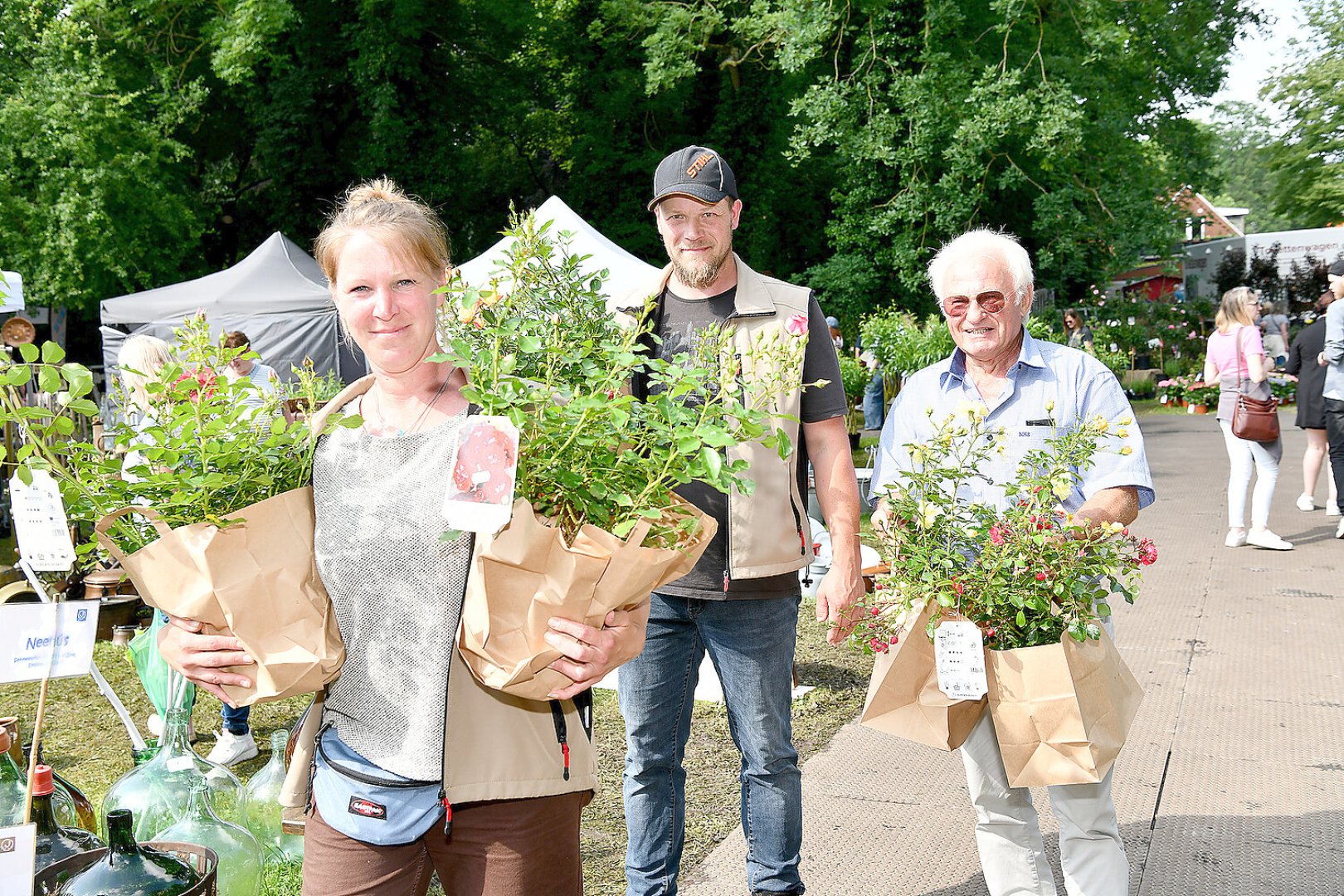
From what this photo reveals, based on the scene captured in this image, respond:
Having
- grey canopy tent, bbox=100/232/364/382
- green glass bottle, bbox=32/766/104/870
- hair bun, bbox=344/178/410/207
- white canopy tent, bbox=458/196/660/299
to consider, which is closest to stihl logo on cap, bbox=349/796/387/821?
green glass bottle, bbox=32/766/104/870

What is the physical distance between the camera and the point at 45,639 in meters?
2.01

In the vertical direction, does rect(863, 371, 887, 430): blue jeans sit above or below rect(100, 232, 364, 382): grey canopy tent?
below

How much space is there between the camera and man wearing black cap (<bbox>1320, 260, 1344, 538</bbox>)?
7.81 meters

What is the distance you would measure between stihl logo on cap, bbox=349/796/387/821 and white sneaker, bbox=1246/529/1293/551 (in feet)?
26.4

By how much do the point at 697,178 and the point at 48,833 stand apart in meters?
2.10

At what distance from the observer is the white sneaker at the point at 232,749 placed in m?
4.59

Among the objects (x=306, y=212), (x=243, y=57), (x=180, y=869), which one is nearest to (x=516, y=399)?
(x=180, y=869)

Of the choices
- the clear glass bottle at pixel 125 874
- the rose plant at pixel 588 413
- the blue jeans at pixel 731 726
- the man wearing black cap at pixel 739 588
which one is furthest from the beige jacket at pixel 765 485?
the clear glass bottle at pixel 125 874

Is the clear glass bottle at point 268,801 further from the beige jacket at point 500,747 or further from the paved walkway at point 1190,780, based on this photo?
the beige jacket at point 500,747

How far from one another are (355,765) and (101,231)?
15766mm

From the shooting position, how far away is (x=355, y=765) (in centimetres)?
187

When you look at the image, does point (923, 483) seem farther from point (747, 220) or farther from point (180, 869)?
point (747, 220)

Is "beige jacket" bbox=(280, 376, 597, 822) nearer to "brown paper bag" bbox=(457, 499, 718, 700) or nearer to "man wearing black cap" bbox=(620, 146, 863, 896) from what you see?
"brown paper bag" bbox=(457, 499, 718, 700)

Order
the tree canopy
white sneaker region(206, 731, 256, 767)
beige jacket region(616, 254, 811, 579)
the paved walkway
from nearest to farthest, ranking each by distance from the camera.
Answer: beige jacket region(616, 254, 811, 579) < the paved walkway < white sneaker region(206, 731, 256, 767) < the tree canopy
